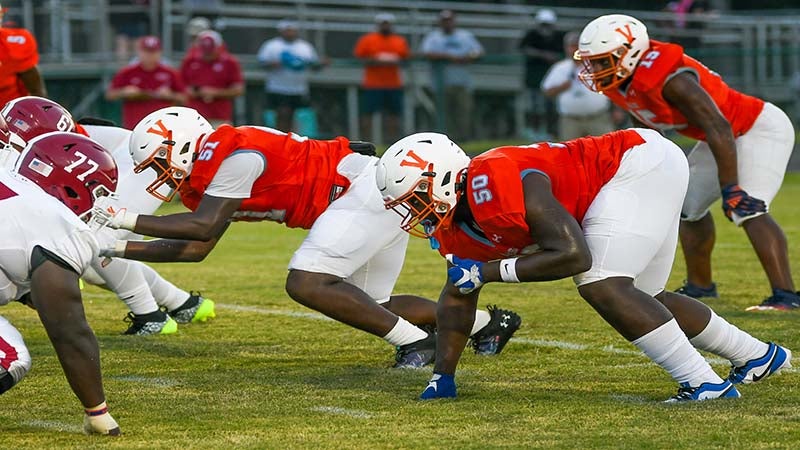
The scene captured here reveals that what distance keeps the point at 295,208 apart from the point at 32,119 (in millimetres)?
1443

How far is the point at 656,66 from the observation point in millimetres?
7938

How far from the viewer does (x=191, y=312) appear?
820cm

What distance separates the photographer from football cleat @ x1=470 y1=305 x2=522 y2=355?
680cm

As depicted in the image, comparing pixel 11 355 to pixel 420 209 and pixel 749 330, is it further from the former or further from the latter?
pixel 749 330

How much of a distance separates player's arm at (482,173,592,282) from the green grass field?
0.53 m

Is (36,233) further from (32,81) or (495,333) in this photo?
(32,81)

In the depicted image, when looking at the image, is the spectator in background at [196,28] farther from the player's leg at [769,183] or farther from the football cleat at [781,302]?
the football cleat at [781,302]

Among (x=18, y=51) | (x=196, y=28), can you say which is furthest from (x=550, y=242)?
(x=196, y=28)

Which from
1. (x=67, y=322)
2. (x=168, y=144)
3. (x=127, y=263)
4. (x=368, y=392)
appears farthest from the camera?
(x=127, y=263)

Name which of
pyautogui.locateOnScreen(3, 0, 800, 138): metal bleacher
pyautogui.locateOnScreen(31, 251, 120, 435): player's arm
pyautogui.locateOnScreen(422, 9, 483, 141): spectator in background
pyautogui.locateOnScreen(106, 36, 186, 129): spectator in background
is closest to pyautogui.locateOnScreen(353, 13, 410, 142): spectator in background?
pyautogui.locateOnScreen(3, 0, 800, 138): metal bleacher

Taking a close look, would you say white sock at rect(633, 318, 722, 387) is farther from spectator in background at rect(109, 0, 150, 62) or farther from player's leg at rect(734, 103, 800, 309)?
spectator in background at rect(109, 0, 150, 62)

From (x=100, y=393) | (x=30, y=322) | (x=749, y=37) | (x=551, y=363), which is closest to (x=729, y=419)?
(x=551, y=363)

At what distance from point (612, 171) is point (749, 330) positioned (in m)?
2.19

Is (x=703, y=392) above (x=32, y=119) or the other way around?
the other way around
